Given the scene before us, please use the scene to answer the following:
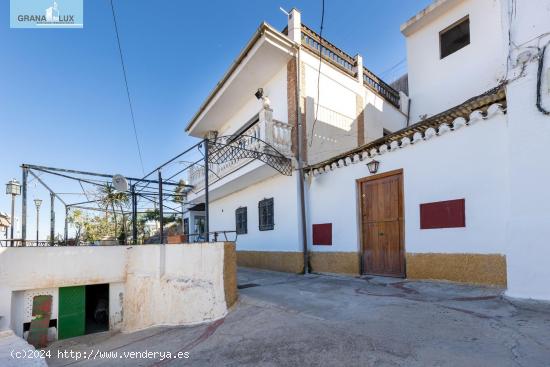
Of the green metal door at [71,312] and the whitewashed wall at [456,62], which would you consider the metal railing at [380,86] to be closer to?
the whitewashed wall at [456,62]

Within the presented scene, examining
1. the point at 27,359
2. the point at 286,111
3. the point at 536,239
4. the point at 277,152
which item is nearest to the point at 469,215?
the point at 536,239

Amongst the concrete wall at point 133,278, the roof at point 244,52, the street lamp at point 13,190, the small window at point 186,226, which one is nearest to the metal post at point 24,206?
the concrete wall at point 133,278

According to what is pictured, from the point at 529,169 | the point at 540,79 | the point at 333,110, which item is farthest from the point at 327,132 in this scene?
the point at 529,169

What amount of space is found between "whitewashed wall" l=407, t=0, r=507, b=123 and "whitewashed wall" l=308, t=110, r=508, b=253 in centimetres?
353

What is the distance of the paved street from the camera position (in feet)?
9.56

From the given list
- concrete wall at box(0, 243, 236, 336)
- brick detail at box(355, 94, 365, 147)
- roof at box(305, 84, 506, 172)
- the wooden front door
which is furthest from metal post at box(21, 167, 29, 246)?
brick detail at box(355, 94, 365, 147)

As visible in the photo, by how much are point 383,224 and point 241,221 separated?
6.33 metres

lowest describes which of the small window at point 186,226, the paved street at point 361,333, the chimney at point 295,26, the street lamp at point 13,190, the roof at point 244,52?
the paved street at point 361,333

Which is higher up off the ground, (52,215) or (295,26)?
(295,26)

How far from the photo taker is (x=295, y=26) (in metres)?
8.93

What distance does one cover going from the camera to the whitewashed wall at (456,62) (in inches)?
319

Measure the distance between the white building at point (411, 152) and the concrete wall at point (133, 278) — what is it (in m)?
3.36

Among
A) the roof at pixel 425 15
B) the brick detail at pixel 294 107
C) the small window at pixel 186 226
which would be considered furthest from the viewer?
the small window at pixel 186 226

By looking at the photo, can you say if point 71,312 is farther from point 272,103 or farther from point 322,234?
point 272,103
